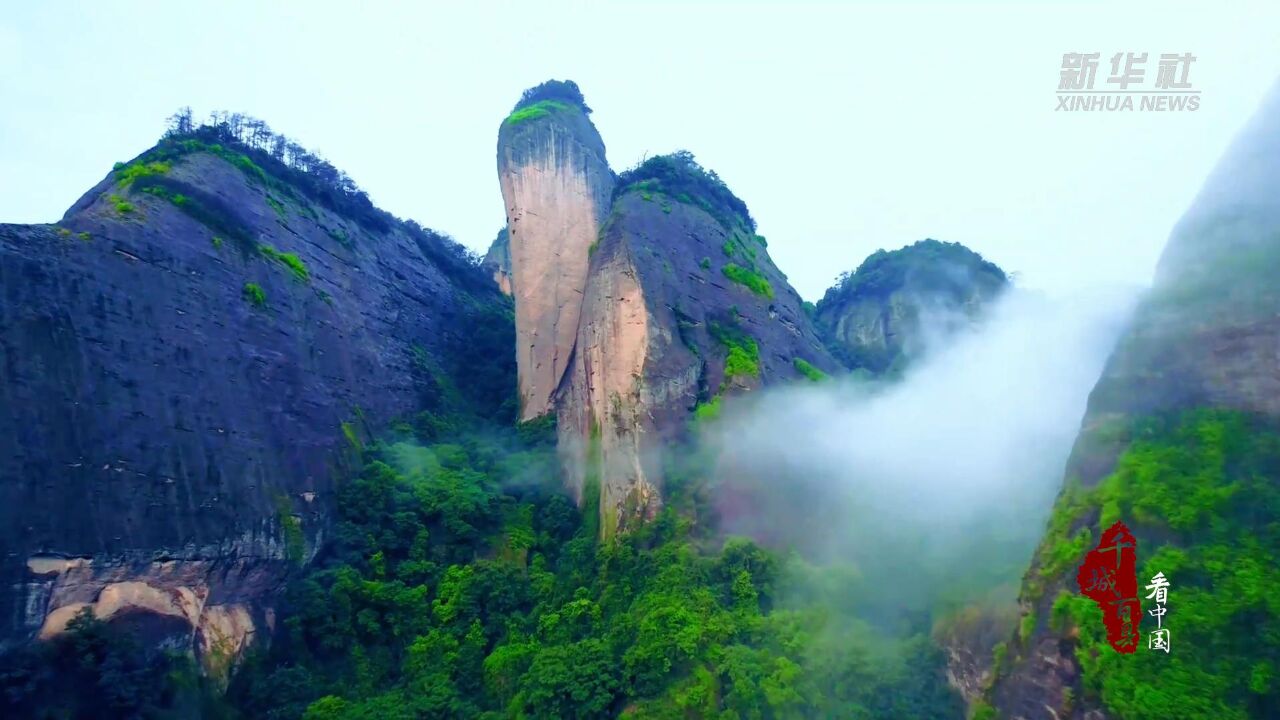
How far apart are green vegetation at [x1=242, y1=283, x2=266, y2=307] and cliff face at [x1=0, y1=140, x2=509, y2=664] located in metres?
0.06

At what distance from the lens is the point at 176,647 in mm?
15945

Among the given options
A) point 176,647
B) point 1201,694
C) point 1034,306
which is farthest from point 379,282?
point 1034,306

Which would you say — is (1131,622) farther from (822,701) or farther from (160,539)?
(160,539)

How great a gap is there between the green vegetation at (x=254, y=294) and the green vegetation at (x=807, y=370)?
18.7 meters

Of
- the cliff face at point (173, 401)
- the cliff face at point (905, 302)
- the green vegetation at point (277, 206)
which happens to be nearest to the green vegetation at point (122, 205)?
the cliff face at point (173, 401)

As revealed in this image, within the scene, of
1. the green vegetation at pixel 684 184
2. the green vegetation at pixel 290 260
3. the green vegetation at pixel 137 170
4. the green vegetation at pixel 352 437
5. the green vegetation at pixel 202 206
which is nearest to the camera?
the green vegetation at pixel 202 206

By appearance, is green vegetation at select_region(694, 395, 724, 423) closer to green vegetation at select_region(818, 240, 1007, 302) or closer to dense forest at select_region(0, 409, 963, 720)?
dense forest at select_region(0, 409, 963, 720)

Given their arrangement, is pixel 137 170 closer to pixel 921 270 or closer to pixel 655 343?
pixel 655 343

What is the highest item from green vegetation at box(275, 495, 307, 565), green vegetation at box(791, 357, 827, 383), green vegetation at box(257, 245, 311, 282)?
green vegetation at box(257, 245, 311, 282)

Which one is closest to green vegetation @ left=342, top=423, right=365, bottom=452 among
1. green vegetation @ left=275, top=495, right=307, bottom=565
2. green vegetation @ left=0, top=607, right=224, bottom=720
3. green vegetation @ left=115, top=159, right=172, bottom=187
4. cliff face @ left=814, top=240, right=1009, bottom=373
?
green vegetation @ left=275, top=495, right=307, bottom=565

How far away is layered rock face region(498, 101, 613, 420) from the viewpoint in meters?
30.5

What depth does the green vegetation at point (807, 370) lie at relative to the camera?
96.9ft

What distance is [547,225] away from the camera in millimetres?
32125

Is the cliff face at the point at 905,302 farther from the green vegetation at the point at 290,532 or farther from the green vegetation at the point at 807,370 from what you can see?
the green vegetation at the point at 290,532
